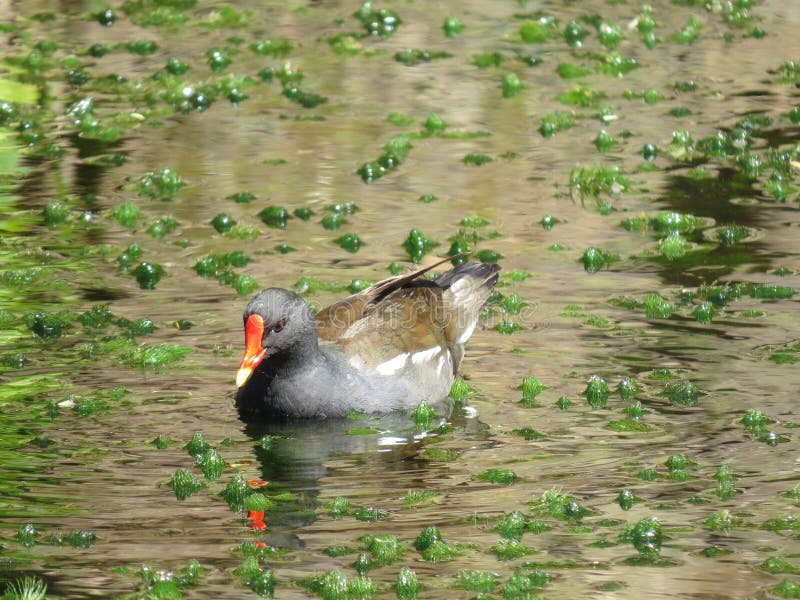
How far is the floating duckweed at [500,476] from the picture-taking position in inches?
352

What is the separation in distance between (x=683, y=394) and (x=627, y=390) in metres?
0.39

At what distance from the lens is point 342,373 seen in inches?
402

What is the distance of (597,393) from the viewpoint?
10.2 metres

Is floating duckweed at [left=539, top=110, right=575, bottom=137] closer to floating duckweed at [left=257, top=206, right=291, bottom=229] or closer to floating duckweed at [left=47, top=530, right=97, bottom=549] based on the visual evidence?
floating duckweed at [left=257, top=206, right=291, bottom=229]

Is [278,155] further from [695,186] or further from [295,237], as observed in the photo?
[695,186]

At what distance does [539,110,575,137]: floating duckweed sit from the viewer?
16.3 meters

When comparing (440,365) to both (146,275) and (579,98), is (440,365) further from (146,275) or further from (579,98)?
(579,98)

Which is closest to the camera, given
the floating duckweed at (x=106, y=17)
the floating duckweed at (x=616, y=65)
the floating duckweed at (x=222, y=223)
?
the floating duckweed at (x=222, y=223)

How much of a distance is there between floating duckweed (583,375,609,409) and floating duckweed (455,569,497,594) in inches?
109

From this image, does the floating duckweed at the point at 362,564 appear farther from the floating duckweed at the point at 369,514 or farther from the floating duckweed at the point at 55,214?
the floating duckweed at the point at 55,214

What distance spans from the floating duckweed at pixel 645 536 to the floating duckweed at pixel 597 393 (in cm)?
206

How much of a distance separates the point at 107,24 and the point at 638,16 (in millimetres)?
7176

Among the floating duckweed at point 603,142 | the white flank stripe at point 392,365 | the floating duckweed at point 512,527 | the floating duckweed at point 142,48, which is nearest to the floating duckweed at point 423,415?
the white flank stripe at point 392,365

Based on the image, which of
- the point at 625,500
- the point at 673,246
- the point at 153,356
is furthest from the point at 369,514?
the point at 673,246
